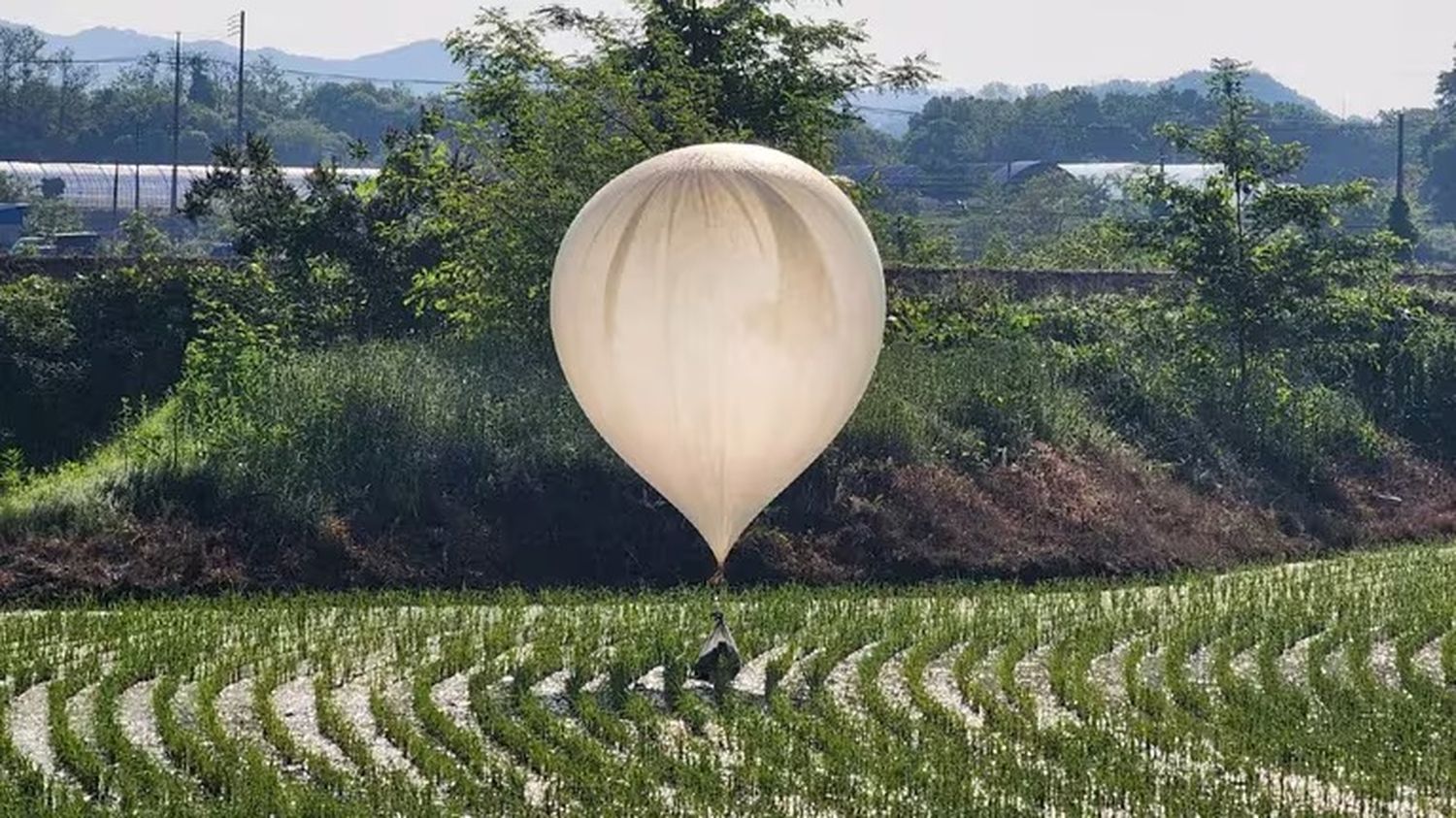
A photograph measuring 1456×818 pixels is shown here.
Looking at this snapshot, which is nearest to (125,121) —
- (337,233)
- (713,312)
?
(337,233)

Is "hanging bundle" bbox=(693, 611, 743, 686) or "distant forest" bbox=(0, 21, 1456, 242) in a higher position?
"distant forest" bbox=(0, 21, 1456, 242)

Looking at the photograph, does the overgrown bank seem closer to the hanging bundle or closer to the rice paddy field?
the rice paddy field

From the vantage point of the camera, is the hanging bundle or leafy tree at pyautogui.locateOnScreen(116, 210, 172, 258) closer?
the hanging bundle

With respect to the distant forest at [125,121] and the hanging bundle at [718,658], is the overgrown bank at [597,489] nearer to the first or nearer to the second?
the hanging bundle at [718,658]

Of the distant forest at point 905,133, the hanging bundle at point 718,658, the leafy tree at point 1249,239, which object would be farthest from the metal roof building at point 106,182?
the hanging bundle at point 718,658

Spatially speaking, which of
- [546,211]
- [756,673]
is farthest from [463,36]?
[756,673]

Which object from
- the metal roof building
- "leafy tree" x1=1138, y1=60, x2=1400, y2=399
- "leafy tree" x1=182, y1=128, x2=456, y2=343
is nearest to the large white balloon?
"leafy tree" x1=182, y1=128, x2=456, y2=343

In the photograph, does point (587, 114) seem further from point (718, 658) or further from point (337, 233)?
point (718, 658)
